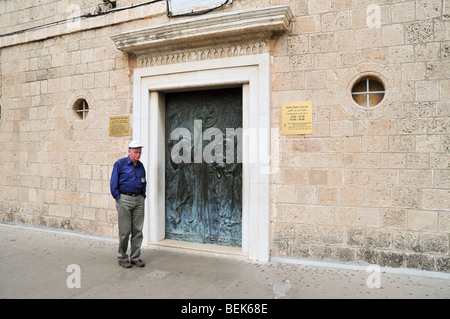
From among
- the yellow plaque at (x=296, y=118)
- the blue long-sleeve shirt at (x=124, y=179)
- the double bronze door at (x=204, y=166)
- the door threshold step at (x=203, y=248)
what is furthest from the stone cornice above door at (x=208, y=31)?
the door threshold step at (x=203, y=248)

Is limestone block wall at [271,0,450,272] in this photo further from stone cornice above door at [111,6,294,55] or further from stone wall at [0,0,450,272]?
A: stone cornice above door at [111,6,294,55]

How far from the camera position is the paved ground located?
3.52 meters

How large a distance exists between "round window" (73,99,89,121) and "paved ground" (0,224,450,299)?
263cm

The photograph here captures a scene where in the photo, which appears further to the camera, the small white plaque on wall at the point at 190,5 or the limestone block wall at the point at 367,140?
the small white plaque on wall at the point at 190,5

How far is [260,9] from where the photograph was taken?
4.38 meters

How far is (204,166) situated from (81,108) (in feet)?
9.52

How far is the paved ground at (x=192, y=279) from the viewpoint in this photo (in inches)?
139

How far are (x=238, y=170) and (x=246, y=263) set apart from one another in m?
1.45

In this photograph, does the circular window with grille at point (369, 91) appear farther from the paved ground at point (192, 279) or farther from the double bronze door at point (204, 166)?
the paved ground at point (192, 279)

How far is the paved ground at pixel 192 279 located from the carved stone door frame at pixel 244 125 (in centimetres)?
55

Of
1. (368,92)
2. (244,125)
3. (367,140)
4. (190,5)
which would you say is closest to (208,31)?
(190,5)
